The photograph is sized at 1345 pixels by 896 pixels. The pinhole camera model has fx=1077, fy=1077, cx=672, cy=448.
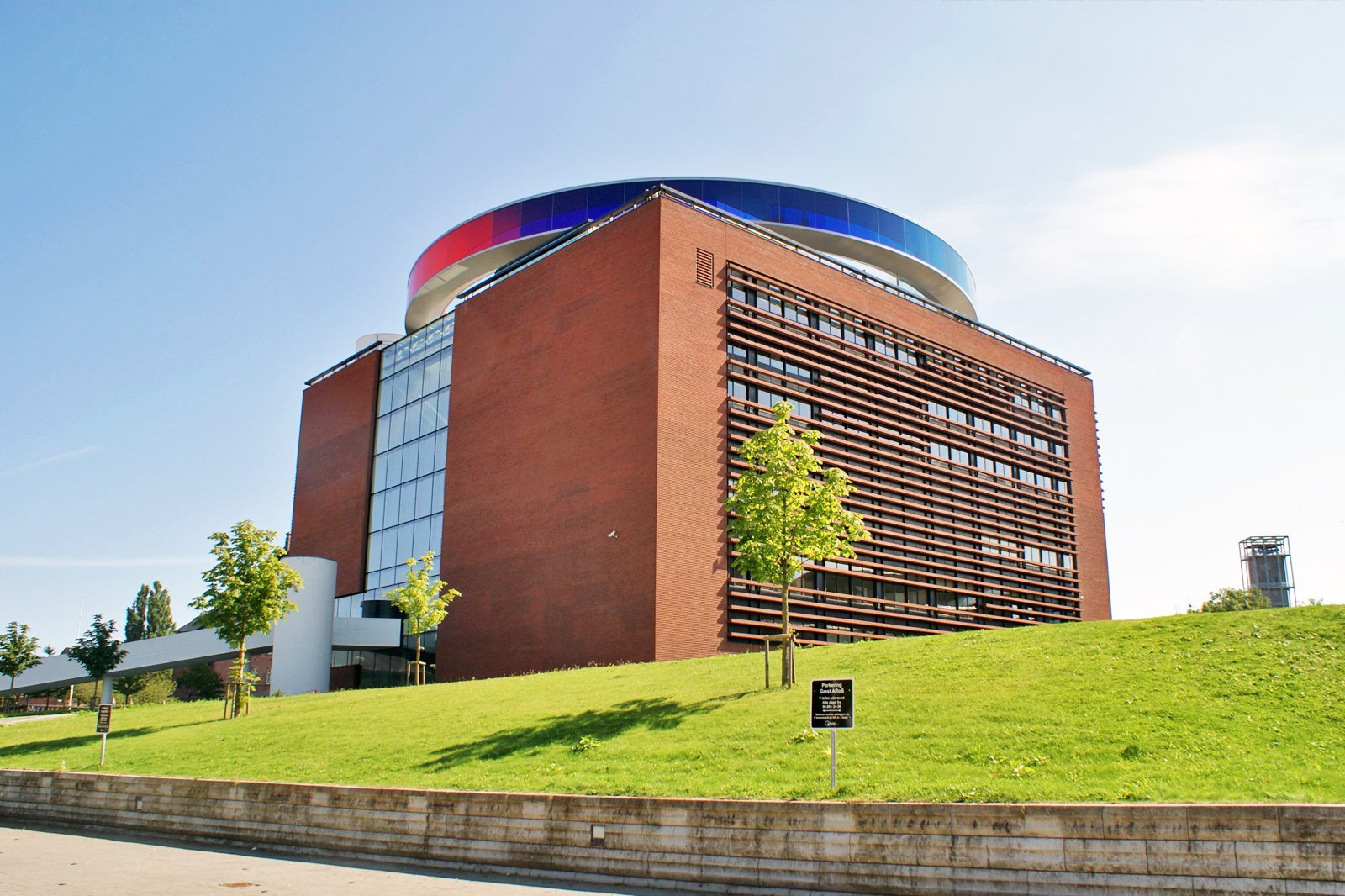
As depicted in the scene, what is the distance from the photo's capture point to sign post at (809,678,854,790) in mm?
13703

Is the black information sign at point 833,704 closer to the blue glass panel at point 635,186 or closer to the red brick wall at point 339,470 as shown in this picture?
the blue glass panel at point 635,186

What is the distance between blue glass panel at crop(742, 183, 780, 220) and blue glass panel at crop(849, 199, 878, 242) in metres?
3.77

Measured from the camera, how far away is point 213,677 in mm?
57312

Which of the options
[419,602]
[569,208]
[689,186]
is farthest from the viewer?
[569,208]

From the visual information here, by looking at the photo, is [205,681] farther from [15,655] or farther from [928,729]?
[928,729]

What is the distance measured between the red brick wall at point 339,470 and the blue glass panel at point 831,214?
75.1 feet

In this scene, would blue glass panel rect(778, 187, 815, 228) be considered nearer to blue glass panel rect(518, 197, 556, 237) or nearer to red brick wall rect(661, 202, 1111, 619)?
red brick wall rect(661, 202, 1111, 619)

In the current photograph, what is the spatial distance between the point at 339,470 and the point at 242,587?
23178 mm

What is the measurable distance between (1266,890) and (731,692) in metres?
11.7

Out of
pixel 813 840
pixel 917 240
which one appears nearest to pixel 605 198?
pixel 917 240

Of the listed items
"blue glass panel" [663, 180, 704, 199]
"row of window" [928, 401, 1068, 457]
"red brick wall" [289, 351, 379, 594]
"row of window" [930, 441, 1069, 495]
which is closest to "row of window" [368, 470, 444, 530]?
"red brick wall" [289, 351, 379, 594]

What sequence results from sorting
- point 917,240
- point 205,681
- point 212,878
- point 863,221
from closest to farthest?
point 212,878, point 863,221, point 917,240, point 205,681

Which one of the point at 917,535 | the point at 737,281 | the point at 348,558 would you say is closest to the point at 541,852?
the point at 737,281

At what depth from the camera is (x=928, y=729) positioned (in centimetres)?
1594
